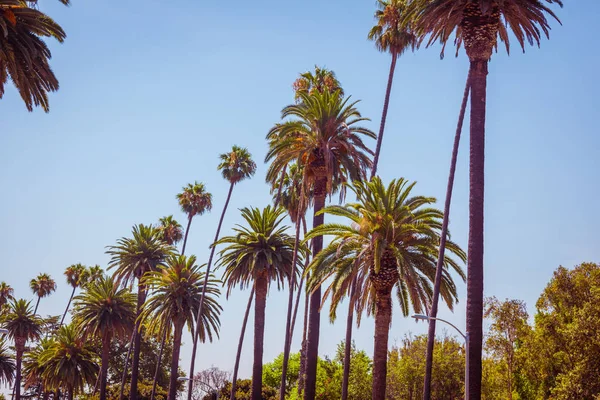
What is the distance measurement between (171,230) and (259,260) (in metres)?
39.7

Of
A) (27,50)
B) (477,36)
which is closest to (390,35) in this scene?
(477,36)

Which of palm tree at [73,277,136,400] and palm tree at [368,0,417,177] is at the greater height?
palm tree at [368,0,417,177]

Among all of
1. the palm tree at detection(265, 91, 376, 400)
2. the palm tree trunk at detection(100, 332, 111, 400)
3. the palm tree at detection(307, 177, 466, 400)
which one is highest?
the palm tree at detection(265, 91, 376, 400)

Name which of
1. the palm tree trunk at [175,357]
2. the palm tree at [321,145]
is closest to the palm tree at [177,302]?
the palm tree trunk at [175,357]

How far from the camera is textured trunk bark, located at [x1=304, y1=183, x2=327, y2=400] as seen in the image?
40.3 meters

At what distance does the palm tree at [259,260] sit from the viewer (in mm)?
51562

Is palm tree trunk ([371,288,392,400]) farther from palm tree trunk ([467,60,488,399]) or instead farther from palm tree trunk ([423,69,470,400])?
palm tree trunk ([467,60,488,399])

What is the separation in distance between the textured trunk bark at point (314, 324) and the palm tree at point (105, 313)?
35.9 meters

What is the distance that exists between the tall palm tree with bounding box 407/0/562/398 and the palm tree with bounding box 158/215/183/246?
6339cm

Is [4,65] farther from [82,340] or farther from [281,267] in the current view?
[82,340]

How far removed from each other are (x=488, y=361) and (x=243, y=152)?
110 feet

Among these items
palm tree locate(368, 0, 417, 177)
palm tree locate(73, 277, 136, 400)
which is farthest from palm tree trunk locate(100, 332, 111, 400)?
palm tree locate(368, 0, 417, 177)

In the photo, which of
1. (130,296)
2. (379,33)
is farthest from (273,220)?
(130,296)

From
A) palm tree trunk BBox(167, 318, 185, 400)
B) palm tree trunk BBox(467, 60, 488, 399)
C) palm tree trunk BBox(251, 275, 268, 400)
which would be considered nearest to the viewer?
palm tree trunk BBox(467, 60, 488, 399)
